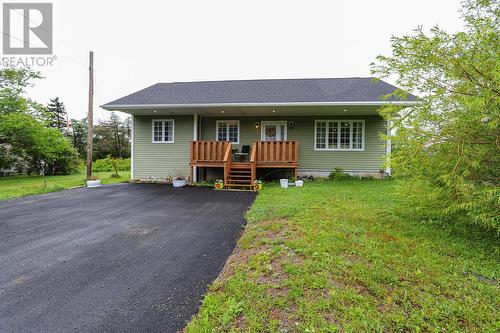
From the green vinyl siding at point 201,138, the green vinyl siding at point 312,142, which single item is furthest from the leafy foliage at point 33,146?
the green vinyl siding at point 312,142

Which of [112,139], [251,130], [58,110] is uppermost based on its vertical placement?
[58,110]

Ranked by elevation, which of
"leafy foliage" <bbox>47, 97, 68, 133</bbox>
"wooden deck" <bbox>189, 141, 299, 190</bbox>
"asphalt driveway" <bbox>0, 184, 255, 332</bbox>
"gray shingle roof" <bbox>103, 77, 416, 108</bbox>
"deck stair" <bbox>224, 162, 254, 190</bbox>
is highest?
"leafy foliage" <bbox>47, 97, 68, 133</bbox>

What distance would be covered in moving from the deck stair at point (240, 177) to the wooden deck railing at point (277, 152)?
62cm

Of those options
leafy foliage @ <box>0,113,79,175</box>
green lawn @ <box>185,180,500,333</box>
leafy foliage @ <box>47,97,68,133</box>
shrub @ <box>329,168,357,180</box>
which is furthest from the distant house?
leafy foliage @ <box>47,97,68,133</box>

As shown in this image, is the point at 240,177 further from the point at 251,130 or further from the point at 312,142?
the point at 312,142

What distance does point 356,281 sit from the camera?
2.17 m

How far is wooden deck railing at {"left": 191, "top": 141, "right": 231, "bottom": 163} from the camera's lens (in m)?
9.07

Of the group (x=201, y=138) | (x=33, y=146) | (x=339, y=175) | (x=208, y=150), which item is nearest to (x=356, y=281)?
(x=208, y=150)

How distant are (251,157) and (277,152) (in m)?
1.05

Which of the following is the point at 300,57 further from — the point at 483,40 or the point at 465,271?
the point at 465,271

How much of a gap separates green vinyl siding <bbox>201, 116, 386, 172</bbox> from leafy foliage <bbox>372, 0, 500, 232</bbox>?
6.58 m

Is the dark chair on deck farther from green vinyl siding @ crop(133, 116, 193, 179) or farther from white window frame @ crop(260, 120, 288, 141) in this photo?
green vinyl siding @ crop(133, 116, 193, 179)

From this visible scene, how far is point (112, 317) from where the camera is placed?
186 centimetres

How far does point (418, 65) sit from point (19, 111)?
753 inches
